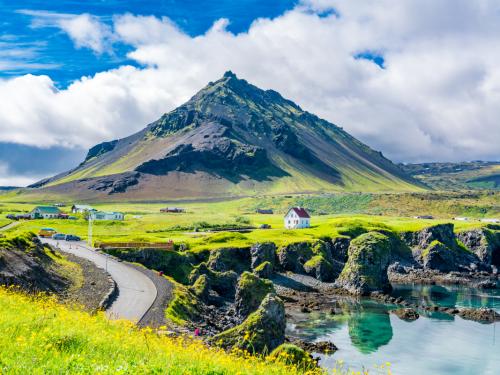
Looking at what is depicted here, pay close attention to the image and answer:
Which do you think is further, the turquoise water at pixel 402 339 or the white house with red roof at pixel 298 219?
the white house with red roof at pixel 298 219

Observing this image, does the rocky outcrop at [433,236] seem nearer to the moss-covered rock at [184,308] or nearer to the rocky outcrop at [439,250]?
the rocky outcrop at [439,250]

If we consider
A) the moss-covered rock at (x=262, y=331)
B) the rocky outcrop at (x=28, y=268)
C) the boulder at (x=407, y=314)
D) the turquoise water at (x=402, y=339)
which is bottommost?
the turquoise water at (x=402, y=339)

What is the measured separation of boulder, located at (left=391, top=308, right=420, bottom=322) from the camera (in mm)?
73750

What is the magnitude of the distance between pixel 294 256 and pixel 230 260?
630 inches

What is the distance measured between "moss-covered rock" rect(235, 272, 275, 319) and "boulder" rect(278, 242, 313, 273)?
42656 millimetres

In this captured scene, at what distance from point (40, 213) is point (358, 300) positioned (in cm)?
14108

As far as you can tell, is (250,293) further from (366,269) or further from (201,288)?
(366,269)

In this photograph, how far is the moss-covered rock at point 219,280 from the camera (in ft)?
260

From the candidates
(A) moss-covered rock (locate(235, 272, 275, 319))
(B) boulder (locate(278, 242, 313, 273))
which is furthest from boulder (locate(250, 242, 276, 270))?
(A) moss-covered rock (locate(235, 272, 275, 319))

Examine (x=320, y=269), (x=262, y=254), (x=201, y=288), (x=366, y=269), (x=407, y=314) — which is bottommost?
(x=407, y=314)

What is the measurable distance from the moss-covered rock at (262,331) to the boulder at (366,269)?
172 feet

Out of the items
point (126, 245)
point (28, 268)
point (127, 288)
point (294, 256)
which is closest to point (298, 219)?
point (294, 256)

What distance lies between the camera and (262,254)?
330 ft

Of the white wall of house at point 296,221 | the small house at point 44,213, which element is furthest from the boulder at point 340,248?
the small house at point 44,213
